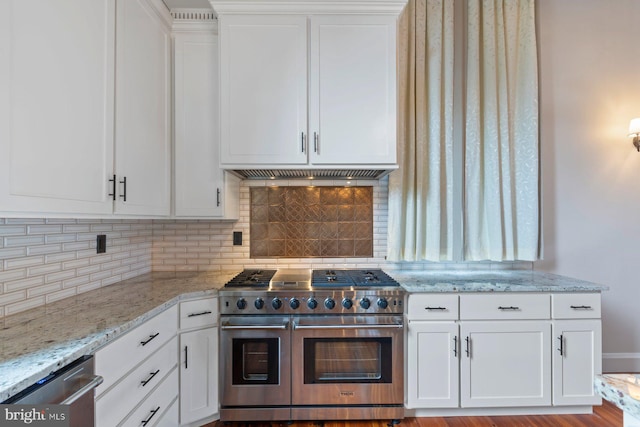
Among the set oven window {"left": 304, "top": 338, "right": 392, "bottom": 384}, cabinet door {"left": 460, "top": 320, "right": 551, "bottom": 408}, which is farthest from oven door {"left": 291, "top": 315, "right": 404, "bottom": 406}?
cabinet door {"left": 460, "top": 320, "right": 551, "bottom": 408}

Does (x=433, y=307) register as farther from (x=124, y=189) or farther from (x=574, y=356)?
(x=124, y=189)

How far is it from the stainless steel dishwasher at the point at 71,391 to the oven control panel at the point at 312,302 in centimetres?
88

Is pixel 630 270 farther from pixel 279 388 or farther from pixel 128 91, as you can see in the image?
pixel 128 91

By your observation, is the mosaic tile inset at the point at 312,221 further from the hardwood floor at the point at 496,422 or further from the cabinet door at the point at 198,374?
the hardwood floor at the point at 496,422

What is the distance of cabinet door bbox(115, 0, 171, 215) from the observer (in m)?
1.64

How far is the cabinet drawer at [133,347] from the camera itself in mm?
1165

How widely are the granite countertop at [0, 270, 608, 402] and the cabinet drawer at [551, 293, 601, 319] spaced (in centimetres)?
6

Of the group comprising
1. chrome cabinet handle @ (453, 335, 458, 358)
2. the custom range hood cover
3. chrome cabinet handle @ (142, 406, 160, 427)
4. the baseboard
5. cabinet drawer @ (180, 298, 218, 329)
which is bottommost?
the baseboard

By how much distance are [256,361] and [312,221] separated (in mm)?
1154

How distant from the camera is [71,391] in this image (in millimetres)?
986

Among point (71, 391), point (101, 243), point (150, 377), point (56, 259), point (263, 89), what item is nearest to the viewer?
point (71, 391)

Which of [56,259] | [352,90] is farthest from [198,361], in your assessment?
[352,90]

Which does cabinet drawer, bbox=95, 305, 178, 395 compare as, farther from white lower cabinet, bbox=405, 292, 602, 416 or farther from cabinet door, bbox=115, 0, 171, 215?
white lower cabinet, bbox=405, 292, 602, 416

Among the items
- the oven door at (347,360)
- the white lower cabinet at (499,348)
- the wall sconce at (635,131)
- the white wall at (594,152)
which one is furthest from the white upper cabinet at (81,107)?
the wall sconce at (635,131)
